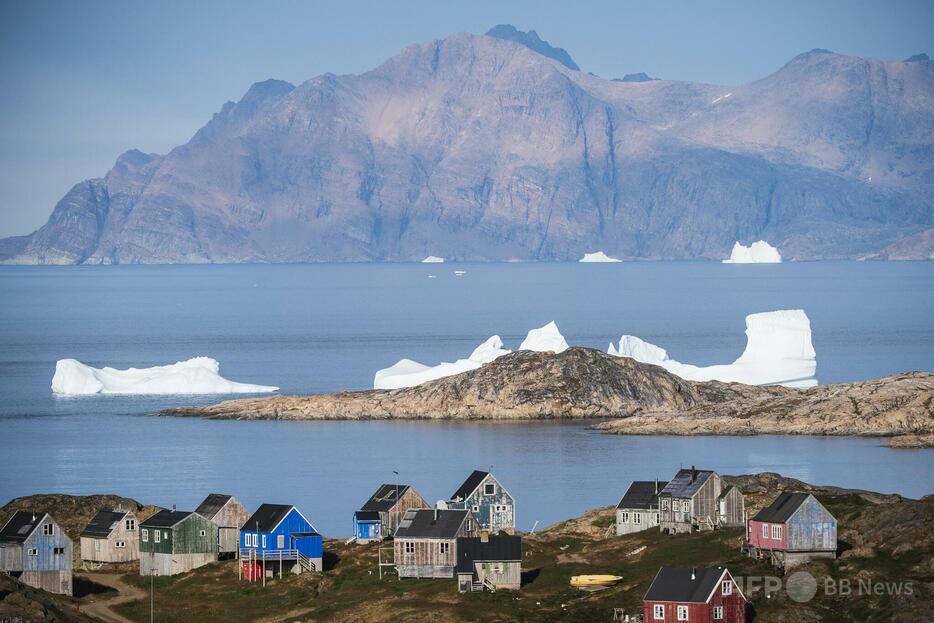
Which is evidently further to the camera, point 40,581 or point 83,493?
point 83,493

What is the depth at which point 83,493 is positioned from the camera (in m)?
81.3

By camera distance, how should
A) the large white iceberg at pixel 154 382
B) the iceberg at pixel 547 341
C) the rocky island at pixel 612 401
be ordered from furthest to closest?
the large white iceberg at pixel 154 382 < the iceberg at pixel 547 341 < the rocky island at pixel 612 401

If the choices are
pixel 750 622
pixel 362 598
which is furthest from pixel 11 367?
pixel 750 622

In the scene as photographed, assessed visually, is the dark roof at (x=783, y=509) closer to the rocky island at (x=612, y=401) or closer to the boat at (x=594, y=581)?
the boat at (x=594, y=581)

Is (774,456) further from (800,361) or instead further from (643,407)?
(800,361)

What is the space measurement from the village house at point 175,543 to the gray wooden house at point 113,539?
3.53ft

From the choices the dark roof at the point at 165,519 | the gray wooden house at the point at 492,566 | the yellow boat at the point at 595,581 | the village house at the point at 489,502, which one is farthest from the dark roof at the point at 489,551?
the village house at the point at 489,502

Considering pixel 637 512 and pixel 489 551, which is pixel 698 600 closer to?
pixel 489 551

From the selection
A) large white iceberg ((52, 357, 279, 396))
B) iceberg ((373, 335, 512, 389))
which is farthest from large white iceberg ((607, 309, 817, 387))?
large white iceberg ((52, 357, 279, 396))

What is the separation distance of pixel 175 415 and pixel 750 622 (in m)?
73.1

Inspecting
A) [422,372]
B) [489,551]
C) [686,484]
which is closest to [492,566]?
[489,551]

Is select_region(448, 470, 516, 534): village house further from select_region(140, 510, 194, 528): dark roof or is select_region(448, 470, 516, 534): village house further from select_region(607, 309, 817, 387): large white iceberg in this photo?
select_region(607, 309, 817, 387): large white iceberg

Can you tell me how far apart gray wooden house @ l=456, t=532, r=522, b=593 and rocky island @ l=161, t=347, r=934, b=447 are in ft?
159

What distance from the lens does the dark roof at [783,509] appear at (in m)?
51.5
